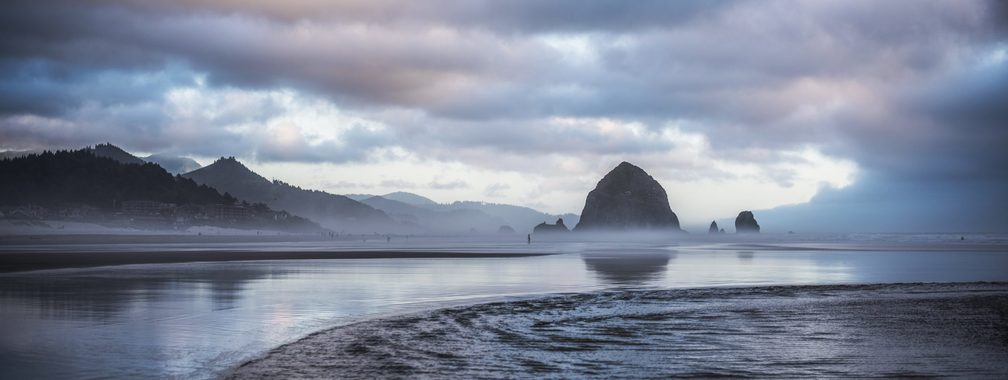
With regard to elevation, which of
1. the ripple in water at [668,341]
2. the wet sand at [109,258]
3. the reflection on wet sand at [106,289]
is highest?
the wet sand at [109,258]

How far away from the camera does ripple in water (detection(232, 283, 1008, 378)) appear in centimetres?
1341

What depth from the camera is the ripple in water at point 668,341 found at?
1341 centimetres

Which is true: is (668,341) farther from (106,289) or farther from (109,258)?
(109,258)

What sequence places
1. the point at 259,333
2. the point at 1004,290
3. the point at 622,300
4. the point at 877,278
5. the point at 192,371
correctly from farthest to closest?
the point at 877,278
the point at 1004,290
the point at 622,300
the point at 259,333
the point at 192,371

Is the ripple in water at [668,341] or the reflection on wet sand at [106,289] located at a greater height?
the reflection on wet sand at [106,289]

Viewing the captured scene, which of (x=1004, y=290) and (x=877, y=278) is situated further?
(x=877, y=278)

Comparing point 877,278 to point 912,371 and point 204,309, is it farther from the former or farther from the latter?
point 204,309

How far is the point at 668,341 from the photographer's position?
1672 cm

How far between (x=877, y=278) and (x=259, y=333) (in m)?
31.3

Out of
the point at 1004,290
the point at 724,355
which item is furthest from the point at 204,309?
the point at 1004,290

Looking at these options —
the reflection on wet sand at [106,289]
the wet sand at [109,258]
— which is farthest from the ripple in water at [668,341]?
the wet sand at [109,258]

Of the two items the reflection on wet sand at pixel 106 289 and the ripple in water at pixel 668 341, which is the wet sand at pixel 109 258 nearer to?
the reflection on wet sand at pixel 106 289

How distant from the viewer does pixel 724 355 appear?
14828mm

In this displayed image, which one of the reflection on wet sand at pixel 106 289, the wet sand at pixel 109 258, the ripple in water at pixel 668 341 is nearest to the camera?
the ripple in water at pixel 668 341
